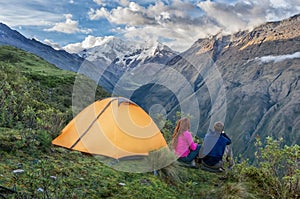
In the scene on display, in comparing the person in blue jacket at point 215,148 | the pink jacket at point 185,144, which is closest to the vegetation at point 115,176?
the person in blue jacket at point 215,148

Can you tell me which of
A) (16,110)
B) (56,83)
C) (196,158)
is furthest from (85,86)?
(196,158)

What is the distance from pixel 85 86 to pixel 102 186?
31619 millimetres

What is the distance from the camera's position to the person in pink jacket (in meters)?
12.6

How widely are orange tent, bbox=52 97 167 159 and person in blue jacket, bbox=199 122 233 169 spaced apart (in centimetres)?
→ 157

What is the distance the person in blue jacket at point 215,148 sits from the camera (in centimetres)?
1226

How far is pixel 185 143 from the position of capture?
12.9m

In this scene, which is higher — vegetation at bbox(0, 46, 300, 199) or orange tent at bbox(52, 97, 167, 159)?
orange tent at bbox(52, 97, 167, 159)

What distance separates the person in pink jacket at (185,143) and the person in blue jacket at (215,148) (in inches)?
13.4

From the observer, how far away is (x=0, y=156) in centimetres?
855

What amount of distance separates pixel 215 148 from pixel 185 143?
111 cm

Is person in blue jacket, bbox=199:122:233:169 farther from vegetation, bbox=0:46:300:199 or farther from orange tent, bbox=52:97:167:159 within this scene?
orange tent, bbox=52:97:167:159

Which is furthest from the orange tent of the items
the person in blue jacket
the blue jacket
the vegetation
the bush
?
the bush

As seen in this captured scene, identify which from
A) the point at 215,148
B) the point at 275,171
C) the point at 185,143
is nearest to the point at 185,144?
the point at 185,143

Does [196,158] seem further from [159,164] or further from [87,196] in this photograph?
[87,196]
